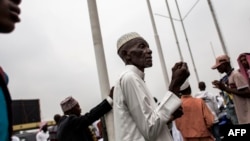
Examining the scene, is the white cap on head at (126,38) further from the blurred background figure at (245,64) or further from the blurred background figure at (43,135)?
the blurred background figure at (43,135)

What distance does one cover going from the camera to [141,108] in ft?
6.04

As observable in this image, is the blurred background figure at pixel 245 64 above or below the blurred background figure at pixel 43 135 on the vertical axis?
above

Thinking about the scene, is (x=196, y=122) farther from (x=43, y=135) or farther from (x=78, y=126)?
(x=43, y=135)

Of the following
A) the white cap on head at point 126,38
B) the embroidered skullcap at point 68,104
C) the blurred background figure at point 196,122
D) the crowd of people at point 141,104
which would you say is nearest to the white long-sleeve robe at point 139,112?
the crowd of people at point 141,104

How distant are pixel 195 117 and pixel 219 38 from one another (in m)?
9.92

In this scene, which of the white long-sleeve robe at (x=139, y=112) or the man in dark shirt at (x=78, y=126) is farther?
the man in dark shirt at (x=78, y=126)

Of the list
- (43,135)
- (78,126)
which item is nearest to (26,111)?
(43,135)

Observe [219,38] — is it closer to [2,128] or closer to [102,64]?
[102,64]

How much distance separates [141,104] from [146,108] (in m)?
0.04

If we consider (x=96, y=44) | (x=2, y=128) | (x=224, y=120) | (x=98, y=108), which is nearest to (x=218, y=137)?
(x=224, y=120)

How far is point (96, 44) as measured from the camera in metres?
6.69

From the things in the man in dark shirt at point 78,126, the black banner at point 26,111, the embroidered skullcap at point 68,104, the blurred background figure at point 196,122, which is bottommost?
the blurred background figure at point 196,122

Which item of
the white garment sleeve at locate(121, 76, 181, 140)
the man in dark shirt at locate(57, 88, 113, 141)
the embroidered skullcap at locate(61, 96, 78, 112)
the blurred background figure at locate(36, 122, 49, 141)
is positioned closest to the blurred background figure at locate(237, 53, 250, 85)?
the man in dark shirt at locate(57, 88, 113, 141)

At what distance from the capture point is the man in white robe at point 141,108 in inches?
71.3
